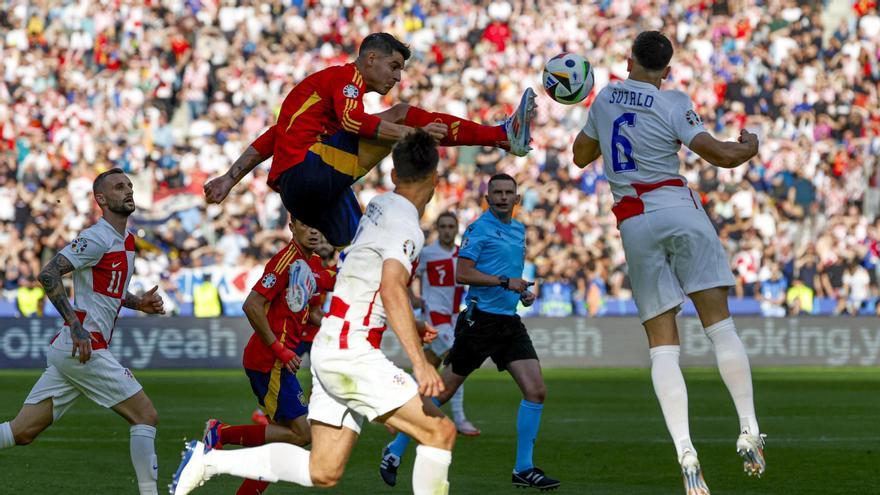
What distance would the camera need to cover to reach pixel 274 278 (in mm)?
10133

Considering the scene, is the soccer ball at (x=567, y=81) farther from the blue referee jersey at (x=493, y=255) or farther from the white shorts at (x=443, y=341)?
the white shorts at (x=443, y=341)

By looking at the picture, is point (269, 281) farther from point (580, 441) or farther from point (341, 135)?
point (580, 441)

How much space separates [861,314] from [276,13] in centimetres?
1615

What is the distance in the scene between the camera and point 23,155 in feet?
99.2

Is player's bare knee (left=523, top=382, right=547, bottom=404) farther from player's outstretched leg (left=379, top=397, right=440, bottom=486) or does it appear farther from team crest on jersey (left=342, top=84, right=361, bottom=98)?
team crest on jersey (left=342, top=84, right=361, bottom=98)

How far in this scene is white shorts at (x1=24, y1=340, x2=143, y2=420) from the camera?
378 inches

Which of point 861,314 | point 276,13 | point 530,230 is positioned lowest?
point 861,314

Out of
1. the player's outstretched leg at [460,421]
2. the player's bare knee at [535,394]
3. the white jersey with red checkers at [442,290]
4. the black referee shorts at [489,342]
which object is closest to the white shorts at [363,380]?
the player's bare knee at [535,394]

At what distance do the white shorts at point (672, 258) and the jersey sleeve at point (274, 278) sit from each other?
261cm

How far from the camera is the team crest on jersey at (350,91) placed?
864 centimetres

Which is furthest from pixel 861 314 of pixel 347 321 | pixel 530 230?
pixel 347 321

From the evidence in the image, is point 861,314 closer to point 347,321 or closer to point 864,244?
point 864,244

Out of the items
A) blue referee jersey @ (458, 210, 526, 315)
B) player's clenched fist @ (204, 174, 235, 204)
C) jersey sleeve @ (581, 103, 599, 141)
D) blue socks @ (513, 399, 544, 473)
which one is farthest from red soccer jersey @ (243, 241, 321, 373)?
blue referee jersey @ (458, 210, 526, 315)

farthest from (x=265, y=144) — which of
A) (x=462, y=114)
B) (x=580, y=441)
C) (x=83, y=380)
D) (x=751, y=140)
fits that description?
(x=462, y=114)
